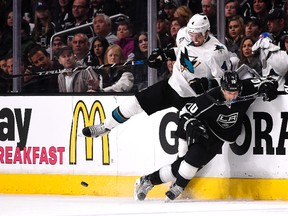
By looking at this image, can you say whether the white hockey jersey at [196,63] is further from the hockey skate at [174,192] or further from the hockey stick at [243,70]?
the hockey skate at [174,192]

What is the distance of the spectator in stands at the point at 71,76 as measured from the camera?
9.30 metres

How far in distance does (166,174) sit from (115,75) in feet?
3.62

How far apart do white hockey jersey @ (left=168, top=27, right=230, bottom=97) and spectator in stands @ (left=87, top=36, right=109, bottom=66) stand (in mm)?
930

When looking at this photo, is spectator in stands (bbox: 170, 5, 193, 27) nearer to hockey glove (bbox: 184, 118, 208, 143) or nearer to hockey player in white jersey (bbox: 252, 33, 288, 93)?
hockey player in white jersey (bbox: 252, 33, 288, 93)

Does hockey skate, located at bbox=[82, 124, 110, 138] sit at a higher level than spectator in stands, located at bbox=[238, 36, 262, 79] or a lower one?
lower

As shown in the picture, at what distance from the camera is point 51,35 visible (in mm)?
9688

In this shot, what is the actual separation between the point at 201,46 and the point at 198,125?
62cm

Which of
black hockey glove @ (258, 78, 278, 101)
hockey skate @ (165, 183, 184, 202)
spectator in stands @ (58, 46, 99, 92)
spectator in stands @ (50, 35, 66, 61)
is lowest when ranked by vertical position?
hockey skate @ (165, 183, 184, 202)

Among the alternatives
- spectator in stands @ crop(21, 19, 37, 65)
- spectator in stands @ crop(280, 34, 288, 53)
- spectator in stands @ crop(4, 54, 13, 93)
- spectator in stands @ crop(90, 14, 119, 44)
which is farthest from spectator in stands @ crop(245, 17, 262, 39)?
spectator in stands @ crop(4, 54, 13, 93)

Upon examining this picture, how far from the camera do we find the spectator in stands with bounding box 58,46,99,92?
930 centimetres

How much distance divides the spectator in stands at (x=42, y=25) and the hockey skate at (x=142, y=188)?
5.68 feet

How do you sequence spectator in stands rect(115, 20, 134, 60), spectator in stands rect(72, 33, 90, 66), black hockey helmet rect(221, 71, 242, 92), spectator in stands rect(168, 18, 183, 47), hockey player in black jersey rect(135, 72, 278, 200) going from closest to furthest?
black hockey helmet rect(221, 71, 242, 92)
hockey player in black jersey rect(135, 72, 278, 200)
spectator in stands rect(168, 18, 183, 47)
spectator in stands rect(115, 20, 134, 60)
spectator in stands rect(72, 33, 90, 66)

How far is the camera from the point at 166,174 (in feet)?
27.8

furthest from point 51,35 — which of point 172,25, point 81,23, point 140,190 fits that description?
point 140,190
